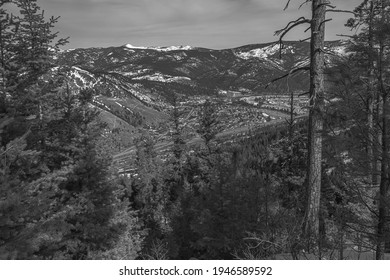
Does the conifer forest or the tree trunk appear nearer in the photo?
the conifer forest

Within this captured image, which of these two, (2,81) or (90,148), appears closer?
(2,81)

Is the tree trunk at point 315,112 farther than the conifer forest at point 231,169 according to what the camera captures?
Yes

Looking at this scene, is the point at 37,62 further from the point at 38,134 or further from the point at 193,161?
the point at 193,161

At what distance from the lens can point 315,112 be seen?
8.70 metres

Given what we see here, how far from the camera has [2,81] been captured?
44.6 feet

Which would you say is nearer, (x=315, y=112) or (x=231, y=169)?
(x=315, y=112)

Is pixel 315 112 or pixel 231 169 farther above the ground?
pixel 315 112

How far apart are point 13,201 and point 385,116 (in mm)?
7754

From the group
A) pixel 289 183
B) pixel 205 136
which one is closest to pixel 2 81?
pixel 289 183

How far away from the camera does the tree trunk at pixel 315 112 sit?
27.8ft

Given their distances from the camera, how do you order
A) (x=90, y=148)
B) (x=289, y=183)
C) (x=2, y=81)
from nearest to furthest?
1. (x=2, y=81)
2. (x=90, y=148)
3. (x=289, y=183)

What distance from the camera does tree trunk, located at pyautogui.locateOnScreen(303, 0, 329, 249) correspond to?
8461 mm

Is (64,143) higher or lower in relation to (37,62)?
lower

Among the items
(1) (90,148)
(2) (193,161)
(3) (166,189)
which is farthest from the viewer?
(3) (166,189)
